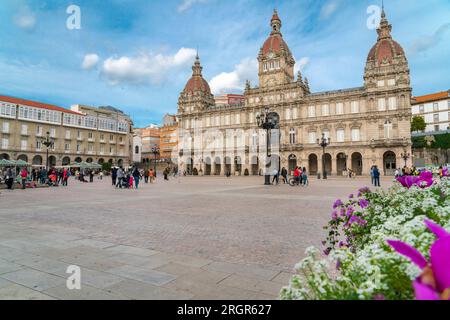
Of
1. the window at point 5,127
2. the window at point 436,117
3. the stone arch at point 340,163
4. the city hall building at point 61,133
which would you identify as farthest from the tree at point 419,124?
the window at point 5,127

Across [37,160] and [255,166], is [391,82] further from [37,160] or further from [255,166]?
[37,160]

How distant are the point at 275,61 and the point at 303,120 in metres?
12.7

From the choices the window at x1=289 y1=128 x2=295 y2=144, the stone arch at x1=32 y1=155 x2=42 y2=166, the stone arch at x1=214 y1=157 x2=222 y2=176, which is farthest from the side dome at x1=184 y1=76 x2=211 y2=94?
the stone arch at x1=32 y1=155 x2=42 y2=166

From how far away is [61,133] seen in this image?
55.0m

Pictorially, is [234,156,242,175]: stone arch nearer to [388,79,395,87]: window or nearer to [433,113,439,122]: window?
[388,79,395,87]: window

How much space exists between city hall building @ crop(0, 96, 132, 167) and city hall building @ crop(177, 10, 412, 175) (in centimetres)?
1638

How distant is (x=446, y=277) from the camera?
825mm

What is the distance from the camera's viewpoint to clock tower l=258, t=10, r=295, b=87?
2036 inches

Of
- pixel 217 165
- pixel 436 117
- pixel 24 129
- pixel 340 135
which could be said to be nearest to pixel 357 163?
pixel 340 135

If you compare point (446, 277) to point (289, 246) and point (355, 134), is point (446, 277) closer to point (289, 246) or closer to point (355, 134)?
point (289, 246)

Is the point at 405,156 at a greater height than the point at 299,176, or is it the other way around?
the point at 405,156

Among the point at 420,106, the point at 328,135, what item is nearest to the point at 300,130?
the point at 328,135
